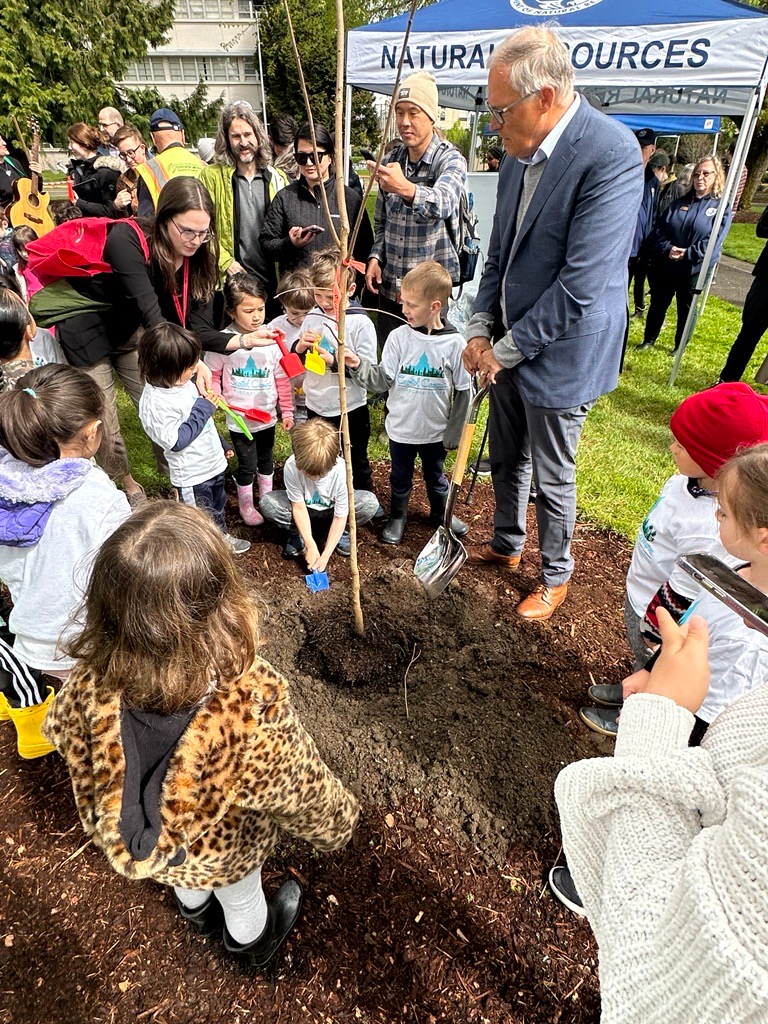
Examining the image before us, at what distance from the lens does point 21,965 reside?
1895mm

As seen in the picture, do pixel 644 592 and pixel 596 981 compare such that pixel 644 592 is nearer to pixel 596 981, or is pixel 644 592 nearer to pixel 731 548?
pixel 731 548

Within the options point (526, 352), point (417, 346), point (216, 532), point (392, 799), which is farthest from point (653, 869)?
point (417, 346)

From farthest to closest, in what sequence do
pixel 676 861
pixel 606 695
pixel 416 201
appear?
pixel 416 201 < pixel 606 695 < pixel 676 861

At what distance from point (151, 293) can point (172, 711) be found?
2.88 meters

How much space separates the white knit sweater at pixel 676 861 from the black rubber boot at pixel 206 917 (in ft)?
4.52

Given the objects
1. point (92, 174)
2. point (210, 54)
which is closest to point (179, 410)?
point (92, 174)

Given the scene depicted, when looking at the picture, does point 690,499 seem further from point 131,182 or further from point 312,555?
point 131,182

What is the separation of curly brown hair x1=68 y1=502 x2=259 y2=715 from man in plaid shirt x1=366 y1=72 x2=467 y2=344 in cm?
302

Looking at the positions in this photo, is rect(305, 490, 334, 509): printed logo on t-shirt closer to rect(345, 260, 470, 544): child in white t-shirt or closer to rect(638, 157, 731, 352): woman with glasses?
rect(345, 260, 470, 544): child in white t-shirt

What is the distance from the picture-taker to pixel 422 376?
11.4ft

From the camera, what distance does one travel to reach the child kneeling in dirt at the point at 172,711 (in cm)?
125

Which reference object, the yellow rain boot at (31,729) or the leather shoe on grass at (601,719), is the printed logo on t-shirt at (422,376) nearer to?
the leather shoe on grass at (601,719)

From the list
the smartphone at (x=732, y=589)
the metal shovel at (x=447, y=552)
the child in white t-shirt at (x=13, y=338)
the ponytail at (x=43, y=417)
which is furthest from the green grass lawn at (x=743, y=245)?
the ponytail at (x=43, y=417)

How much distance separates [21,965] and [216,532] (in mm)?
1675
